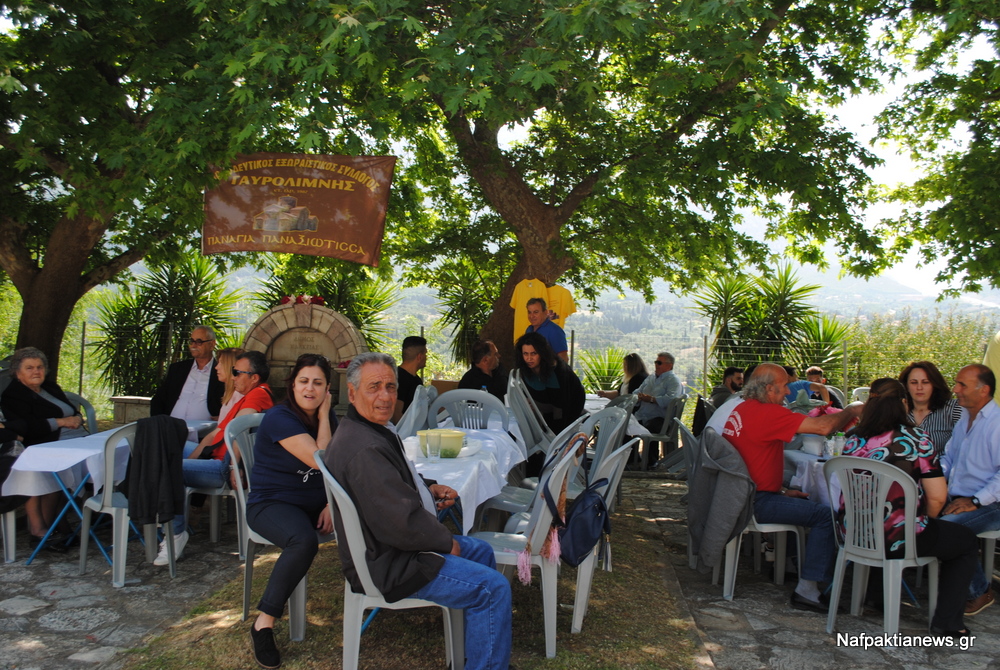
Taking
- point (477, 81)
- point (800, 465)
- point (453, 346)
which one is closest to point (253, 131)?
point (477, 81)

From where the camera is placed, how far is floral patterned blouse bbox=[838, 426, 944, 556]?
3.78m

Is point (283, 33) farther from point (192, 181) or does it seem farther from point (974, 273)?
point (974, 273)

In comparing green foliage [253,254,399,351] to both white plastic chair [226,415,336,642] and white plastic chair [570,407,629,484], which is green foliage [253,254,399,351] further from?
white plastic chair [226,415,336,642]

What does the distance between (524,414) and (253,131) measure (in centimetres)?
294

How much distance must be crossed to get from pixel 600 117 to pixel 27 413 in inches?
188

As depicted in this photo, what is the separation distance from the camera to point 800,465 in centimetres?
497

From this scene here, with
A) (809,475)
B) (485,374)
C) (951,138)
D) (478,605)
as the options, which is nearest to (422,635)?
(478,605)

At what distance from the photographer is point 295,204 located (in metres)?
8.27

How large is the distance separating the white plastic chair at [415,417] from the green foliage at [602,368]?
957 cm

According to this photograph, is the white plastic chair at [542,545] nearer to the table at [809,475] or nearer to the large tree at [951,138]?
the table at [809,475]

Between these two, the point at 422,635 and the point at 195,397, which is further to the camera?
the point at 195,397

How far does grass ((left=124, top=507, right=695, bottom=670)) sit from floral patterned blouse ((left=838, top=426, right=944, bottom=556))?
1088 millimetres

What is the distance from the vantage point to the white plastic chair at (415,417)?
5.25 meters

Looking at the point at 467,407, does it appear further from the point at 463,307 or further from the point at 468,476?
the point at 463,307
